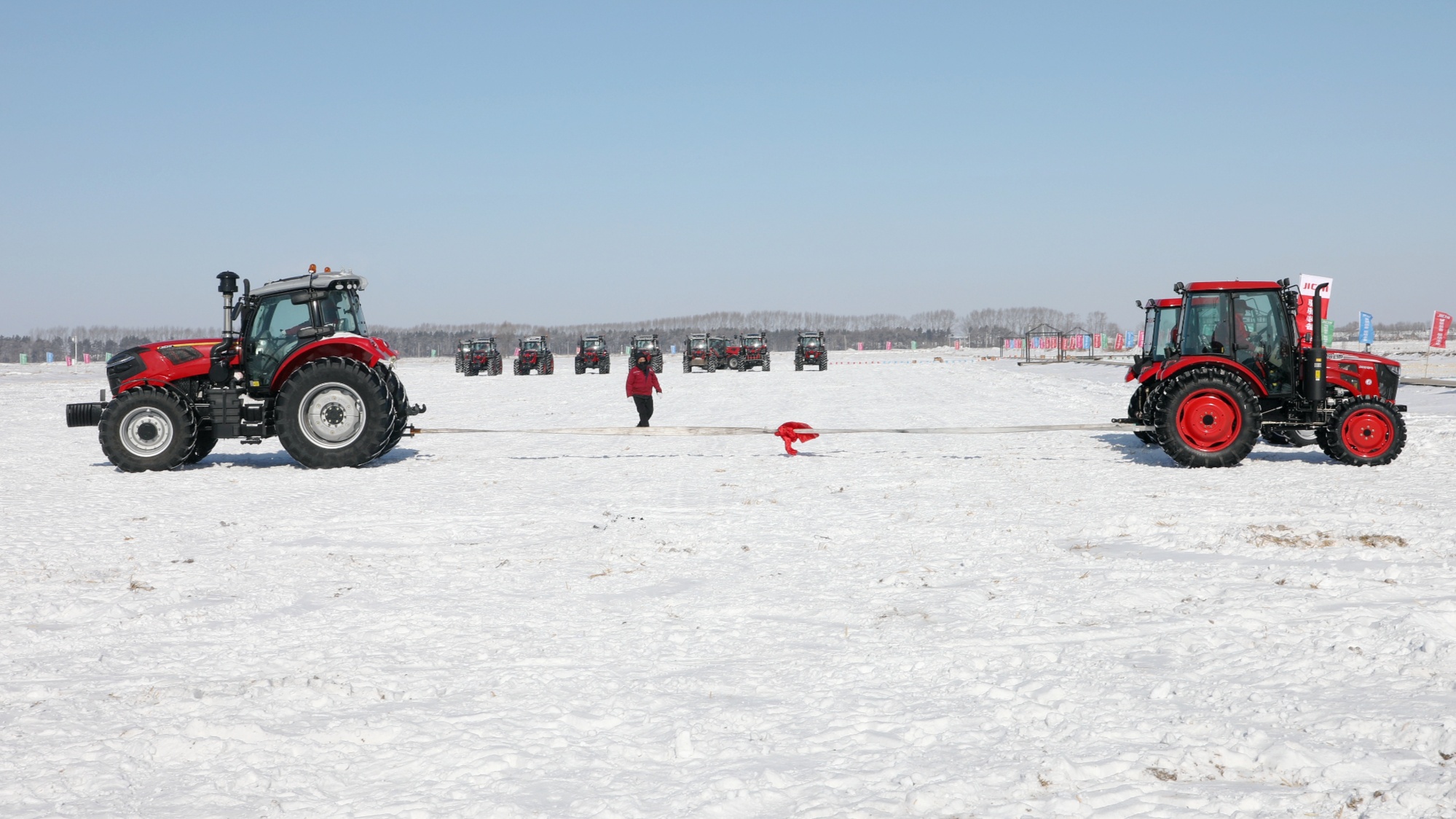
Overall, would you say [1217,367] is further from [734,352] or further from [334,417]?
[734,352]

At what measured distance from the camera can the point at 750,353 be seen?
47.1m

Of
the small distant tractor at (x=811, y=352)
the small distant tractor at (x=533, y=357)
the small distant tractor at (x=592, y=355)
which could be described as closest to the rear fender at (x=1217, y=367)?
the small distant tractor at (x=592, y=355)

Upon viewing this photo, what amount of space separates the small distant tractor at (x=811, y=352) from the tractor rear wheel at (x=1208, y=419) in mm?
36808

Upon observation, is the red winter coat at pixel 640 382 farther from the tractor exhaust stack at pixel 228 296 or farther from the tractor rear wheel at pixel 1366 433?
the tractor rear wheel at pixel 1366 433

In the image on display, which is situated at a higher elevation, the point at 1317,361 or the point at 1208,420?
the point at 1317,361

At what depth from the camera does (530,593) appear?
18.9 ft

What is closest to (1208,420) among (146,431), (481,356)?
(146,431)

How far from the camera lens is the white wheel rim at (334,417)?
1130 cm

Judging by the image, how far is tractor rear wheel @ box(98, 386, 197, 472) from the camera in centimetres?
1116

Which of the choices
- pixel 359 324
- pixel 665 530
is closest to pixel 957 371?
pixel 359 324

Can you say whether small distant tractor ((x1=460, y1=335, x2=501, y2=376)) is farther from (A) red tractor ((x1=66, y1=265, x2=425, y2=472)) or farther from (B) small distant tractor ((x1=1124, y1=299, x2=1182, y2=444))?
(B) small distant tractor ((x1=1124, y1=299, x2=1182, y2=444))

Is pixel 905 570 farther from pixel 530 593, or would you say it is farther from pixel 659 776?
pixel 659 776

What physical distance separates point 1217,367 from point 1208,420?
64 cm

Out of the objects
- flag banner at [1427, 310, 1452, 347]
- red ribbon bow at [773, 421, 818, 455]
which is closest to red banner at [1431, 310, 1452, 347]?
flag banner at [1427, 310, 1452, 347]
